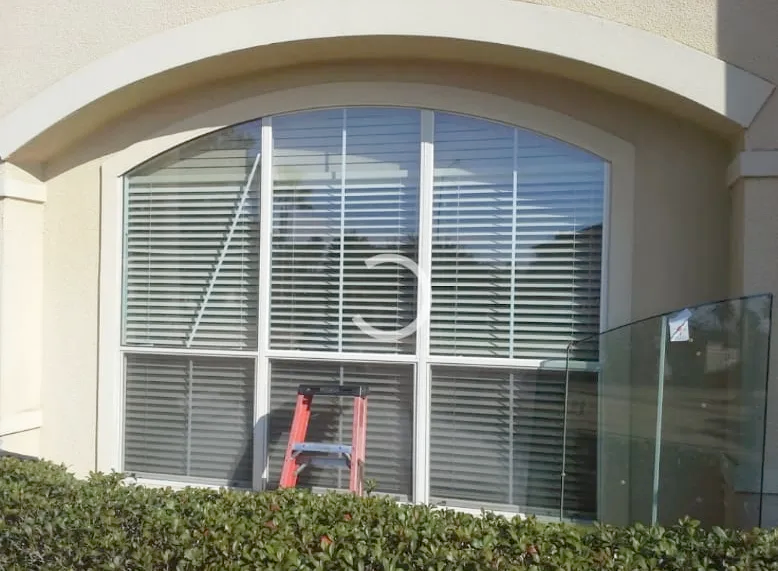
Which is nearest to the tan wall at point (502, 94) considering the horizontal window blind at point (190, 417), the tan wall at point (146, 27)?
the horizontal window blind at point (190, 417)

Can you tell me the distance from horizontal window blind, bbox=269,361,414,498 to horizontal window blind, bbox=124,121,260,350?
423mm

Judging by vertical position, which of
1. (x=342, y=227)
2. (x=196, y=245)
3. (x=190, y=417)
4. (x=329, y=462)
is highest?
(x=342, y=227)

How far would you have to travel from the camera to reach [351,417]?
522cm

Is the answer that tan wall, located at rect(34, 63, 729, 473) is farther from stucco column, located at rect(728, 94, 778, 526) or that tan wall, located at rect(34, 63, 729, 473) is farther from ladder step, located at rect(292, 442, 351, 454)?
ladder step, located at rect(292, 442, 351, 454)

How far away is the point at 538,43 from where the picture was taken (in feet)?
15.0

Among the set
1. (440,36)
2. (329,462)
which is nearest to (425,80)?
(440,36)

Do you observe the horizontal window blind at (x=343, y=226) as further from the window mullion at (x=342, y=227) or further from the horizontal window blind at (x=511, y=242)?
the horizontal window blind at (x=511, y=242)

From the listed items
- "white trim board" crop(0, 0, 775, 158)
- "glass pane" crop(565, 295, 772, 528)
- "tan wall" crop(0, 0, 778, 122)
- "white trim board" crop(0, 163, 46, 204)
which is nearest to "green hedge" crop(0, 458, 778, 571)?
"glass pane" crop(565, 295, 772, 528)

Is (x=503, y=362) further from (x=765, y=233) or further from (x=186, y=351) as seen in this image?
(x=186, y=351)

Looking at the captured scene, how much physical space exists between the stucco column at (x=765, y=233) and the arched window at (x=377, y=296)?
35.0 inches

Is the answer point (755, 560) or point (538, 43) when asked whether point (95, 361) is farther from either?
point (755, 560)

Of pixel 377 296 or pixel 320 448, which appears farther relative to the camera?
pixel 377 296

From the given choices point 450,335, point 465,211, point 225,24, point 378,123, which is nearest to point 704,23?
point 465,211

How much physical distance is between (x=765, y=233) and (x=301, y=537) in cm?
313
